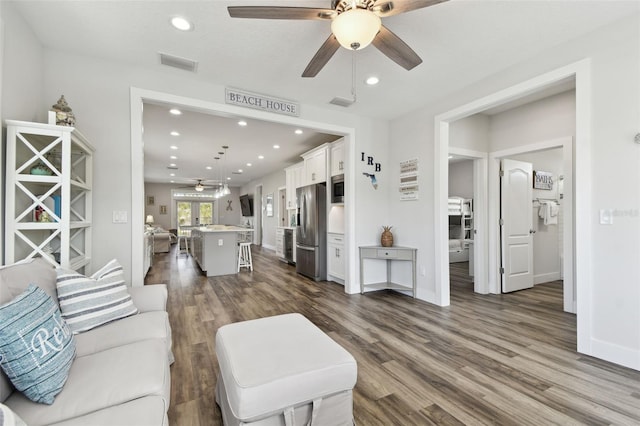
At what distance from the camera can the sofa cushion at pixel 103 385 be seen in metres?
1.03

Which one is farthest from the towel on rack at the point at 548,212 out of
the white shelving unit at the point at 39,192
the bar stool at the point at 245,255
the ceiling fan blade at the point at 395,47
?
the white shelving unit at the point at 39,192

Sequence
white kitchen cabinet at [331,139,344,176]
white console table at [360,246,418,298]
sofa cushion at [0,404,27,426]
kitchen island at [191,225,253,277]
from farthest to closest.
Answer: kitchen island at [191,225,253,277] < white kitchen cabinet at [331,139,344,176] < white console table at [360,246,418,298] < sofa cushion at [0,404,27,426]

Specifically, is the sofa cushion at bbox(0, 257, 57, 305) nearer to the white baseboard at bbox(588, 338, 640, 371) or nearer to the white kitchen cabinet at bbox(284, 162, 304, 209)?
the white baseboard at bbox(588, 338, 640, 371)

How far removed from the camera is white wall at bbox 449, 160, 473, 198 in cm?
708

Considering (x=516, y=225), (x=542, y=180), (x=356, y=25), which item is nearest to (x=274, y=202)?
(x=516, y=225)

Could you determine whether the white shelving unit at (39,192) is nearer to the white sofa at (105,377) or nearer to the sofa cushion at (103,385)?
the white sofa at (105,377)

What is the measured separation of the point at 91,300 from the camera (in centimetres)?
172

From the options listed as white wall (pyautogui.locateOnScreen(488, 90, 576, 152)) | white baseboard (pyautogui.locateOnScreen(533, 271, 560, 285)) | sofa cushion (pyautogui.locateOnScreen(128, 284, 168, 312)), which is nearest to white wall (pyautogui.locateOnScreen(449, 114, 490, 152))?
white wall (pyautogui.locateOnScreen(488, 90, 576, 152))

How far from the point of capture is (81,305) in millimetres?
1668

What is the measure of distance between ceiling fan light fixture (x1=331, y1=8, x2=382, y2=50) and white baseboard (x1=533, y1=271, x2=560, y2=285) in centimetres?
498

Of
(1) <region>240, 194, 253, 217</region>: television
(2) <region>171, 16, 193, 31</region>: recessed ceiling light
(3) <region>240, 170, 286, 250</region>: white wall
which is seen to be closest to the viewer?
(2) <region>171, 16, 193, 31</region>: recessed ceiling light

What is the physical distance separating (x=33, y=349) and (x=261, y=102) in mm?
3117

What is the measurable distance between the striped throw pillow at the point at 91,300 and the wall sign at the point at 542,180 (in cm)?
598

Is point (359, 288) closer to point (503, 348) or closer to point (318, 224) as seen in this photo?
point (318, 224)
